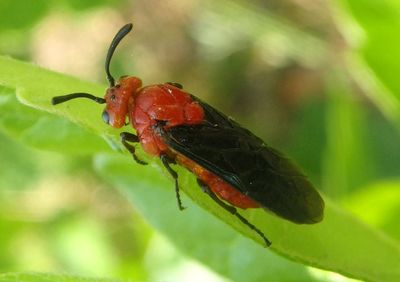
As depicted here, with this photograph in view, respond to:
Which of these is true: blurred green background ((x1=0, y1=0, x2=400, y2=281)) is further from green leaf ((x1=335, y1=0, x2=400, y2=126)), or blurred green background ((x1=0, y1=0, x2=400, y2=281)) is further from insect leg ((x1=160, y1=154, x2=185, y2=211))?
insect leg ((x1=160, y1=154, x2=185, y2=211))

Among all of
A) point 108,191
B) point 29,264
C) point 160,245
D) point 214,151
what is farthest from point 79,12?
point 108,191

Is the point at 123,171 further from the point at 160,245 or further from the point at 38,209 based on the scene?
the point at 38,209

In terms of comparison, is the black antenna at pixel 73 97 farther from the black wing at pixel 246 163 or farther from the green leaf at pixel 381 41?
the green leaf at pixel 381 41

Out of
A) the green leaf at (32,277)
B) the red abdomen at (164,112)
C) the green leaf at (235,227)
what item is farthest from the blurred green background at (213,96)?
the green leaf at (32,277)

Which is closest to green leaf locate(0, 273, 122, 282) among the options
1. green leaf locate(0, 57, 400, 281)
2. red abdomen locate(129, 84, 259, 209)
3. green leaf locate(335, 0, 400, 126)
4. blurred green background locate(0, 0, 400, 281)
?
green leaf locate(0, 57, 400, 281)

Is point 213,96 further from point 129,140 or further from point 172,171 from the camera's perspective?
point 172,171

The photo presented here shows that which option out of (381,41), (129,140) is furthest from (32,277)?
(381,41)
